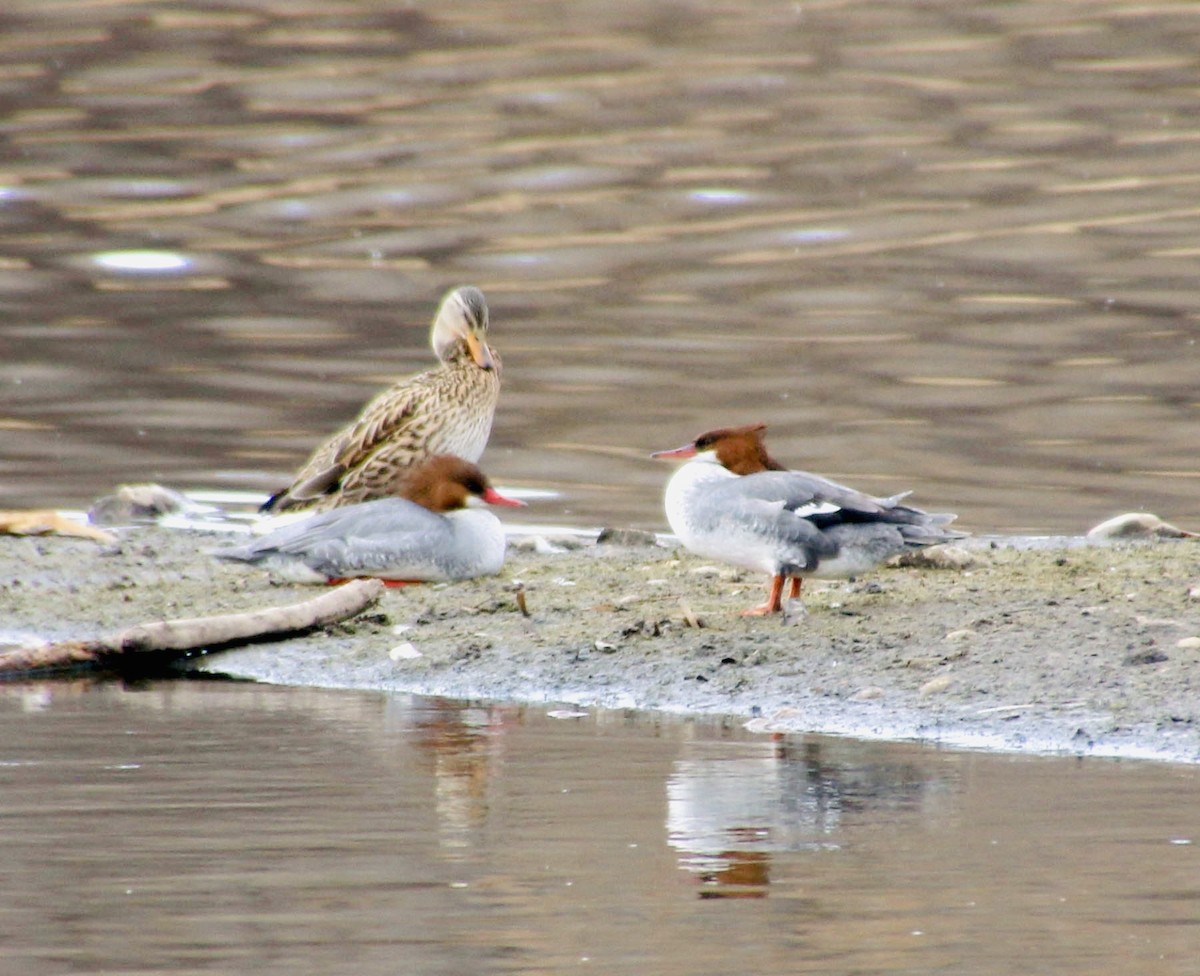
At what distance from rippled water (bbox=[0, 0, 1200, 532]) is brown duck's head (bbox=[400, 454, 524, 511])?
2.06m

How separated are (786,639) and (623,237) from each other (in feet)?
42.2

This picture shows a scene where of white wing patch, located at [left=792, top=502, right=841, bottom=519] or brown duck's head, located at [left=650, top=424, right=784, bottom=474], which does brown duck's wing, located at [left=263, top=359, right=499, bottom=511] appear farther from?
white wing patch, located at [left=792, top=502, right=841, bottom=519]

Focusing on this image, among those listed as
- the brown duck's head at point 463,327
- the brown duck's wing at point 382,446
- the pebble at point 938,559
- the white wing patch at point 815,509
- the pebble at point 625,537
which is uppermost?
the brown duck's head at point 463,327

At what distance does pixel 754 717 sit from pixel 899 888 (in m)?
2.03

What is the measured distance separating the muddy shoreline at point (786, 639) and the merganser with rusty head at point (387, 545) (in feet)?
0.28

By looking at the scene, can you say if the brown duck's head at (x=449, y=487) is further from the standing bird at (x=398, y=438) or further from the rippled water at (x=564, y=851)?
the rippled water at (x=564, y=851)

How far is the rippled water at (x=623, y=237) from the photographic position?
43.7ft

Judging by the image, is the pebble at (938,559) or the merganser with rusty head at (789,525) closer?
the merganser with rusty head at (789,525)

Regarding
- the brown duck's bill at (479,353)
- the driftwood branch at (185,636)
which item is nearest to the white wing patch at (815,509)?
the driftwood branch at (185,636)

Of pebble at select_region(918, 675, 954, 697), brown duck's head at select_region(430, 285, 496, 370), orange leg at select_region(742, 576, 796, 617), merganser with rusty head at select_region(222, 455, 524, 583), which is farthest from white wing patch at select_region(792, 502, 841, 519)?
brown duck's head at select_region(430, 285, 496, 370)

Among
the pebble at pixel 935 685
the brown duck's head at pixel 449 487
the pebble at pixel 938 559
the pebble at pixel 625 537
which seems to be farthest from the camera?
the pebble at pixel 625 537

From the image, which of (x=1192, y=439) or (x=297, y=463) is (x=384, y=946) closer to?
(x=297, y=463)

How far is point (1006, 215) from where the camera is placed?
20.1 meters

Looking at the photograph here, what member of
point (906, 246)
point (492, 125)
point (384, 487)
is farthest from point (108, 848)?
point (492, 125)
